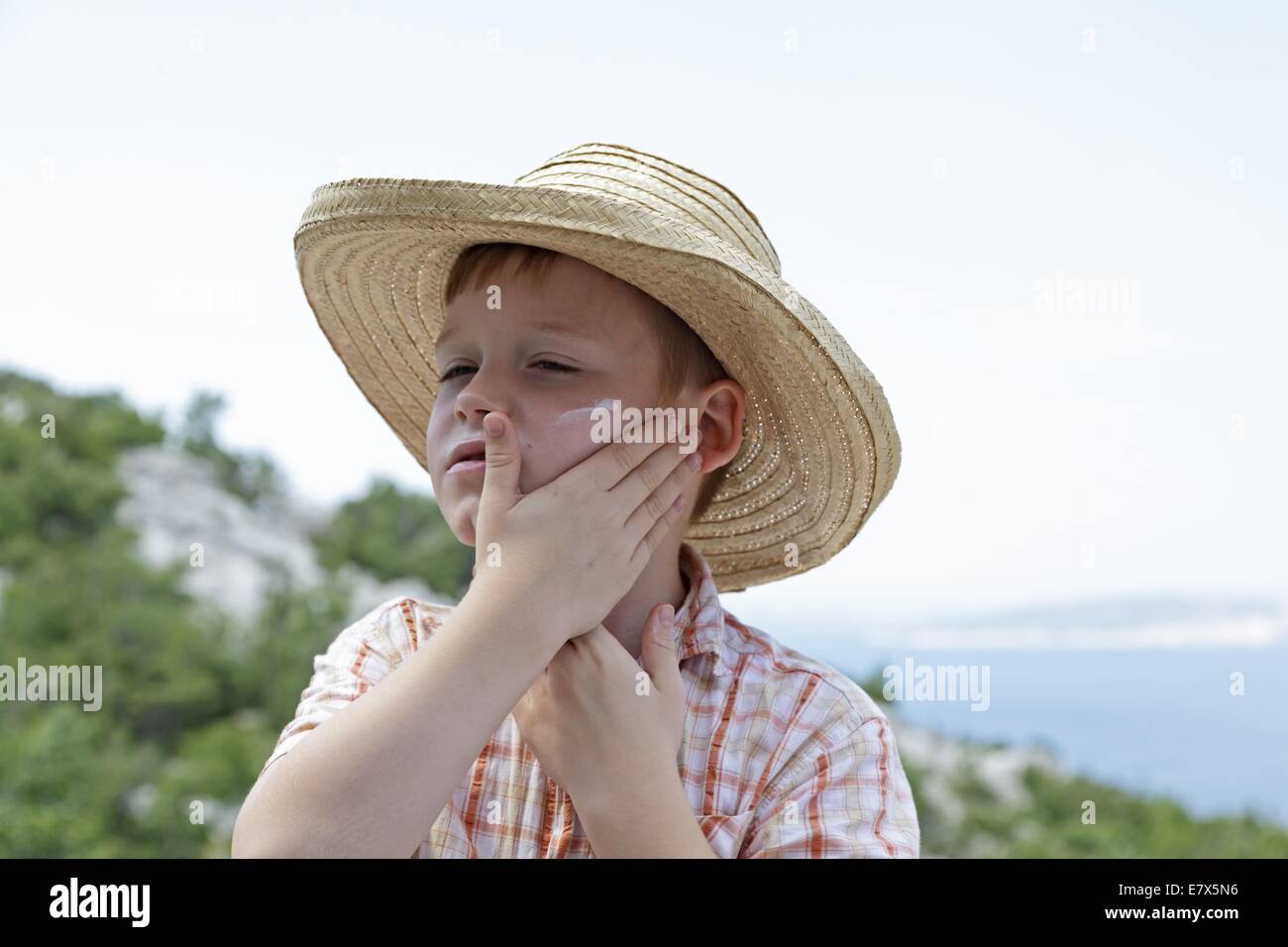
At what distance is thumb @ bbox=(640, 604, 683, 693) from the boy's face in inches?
7.8

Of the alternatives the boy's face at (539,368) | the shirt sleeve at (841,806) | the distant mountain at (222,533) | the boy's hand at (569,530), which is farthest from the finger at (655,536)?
the distant mountain at (222,533)

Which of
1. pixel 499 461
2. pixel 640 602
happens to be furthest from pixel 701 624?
pixel 499 461

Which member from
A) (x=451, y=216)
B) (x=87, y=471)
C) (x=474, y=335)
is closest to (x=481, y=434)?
(x=474, y=335)

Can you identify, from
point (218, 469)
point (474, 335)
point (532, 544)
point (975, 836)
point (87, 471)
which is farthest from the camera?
point (218, 469)

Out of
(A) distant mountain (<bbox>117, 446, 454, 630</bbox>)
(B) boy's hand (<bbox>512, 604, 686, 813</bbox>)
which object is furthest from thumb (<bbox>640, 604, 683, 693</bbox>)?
(A) distant mountain (<bbox>117, 446, 454, 630</bbox>)

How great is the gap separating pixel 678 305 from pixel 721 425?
0.18m

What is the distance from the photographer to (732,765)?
4.10 feet

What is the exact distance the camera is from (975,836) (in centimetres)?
697

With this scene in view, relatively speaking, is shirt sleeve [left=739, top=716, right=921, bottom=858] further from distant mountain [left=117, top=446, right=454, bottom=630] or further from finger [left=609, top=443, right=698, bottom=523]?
distant mountain [left=117, top=446, right=454, bottom=630]

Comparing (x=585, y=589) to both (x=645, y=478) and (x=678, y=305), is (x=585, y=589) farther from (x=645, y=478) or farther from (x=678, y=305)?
(x=678, y=305)

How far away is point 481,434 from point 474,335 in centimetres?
12

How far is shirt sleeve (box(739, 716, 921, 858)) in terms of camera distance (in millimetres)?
1151

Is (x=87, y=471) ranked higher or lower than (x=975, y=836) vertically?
higher

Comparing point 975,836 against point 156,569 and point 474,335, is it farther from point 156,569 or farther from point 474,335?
point 474,335
